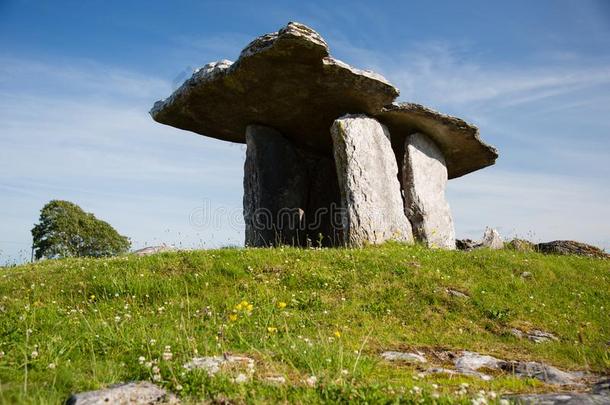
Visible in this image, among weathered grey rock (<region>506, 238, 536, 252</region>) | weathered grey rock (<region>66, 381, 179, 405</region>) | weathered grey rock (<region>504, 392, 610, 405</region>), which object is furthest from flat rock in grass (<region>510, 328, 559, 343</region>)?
weathered grey rock (<region>506, 238, 536, 252</region>)

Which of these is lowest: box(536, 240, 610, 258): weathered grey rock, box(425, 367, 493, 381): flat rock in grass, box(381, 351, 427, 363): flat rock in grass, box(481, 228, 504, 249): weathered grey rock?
box(425, 367, 493, 381): flat rock in grass

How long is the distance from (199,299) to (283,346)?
4.00m

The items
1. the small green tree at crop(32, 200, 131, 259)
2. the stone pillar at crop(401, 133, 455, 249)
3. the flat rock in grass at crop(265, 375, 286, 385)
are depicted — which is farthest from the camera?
the small green tree at crop(32, 200, 131, 259)

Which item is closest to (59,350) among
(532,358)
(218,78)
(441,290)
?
(532,358)

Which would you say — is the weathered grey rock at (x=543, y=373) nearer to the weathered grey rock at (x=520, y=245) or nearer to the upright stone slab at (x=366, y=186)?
the upright stone slab at (x=366, y=186)

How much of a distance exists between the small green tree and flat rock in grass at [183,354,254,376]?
27898 millimetres

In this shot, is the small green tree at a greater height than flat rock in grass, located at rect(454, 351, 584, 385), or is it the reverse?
the small green tree

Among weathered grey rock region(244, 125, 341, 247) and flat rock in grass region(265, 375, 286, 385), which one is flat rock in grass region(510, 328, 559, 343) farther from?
weathered grey rock region(244, 125, 341, 247)

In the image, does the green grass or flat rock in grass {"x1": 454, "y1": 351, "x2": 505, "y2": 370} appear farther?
flat rock in grass {"x1": 454, "y1": 351, "x2": 505, "y2": 370}

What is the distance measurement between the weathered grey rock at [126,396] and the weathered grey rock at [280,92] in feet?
37.3

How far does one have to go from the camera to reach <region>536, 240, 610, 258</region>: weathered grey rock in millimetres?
19297

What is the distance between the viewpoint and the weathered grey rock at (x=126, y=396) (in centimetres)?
474

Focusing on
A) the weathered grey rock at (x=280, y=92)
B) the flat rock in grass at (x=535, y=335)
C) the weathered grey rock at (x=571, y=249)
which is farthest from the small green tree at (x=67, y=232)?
the flat rock in grass at (x=535, y=335)

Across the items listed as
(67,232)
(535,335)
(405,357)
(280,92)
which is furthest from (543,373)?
(67,232)
